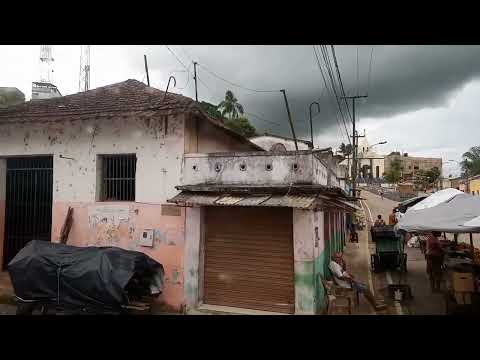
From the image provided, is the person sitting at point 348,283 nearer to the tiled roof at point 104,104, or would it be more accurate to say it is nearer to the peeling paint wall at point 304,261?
the peeling paint wall at point 304,261

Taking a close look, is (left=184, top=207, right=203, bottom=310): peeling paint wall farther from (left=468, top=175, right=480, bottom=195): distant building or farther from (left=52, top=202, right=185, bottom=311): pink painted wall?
(left=468, top=175, right=480, bottom=195): distant building

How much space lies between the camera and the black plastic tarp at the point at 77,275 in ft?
21.2

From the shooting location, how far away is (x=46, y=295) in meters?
6.66

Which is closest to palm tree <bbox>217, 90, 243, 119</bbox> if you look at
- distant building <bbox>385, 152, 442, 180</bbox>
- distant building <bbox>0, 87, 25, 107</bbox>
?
distant building <bbox>0, 87, 25, 107</bbox>

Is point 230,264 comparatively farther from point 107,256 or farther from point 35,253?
point 35,253

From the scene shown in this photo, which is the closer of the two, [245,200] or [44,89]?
[245,200]

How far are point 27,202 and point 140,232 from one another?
387 centimetres

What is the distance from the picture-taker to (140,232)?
336 inches

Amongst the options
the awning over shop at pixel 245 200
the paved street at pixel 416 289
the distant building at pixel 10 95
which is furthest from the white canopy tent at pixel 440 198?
the distant building at pixel 10 95

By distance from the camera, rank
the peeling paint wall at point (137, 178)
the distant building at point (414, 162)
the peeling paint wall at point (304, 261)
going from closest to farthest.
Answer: the peeling paint wall at point (304, 261) < the peeling paint wall at point (137, 178) < the distant building at point (414, 162)

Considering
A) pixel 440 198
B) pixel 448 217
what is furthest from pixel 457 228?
pixel 440 198

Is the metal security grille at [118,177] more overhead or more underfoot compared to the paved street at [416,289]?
more overhead

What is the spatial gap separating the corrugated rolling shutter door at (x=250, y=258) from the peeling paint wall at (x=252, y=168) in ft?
2.35

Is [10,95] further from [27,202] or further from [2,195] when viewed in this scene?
[27,202]
